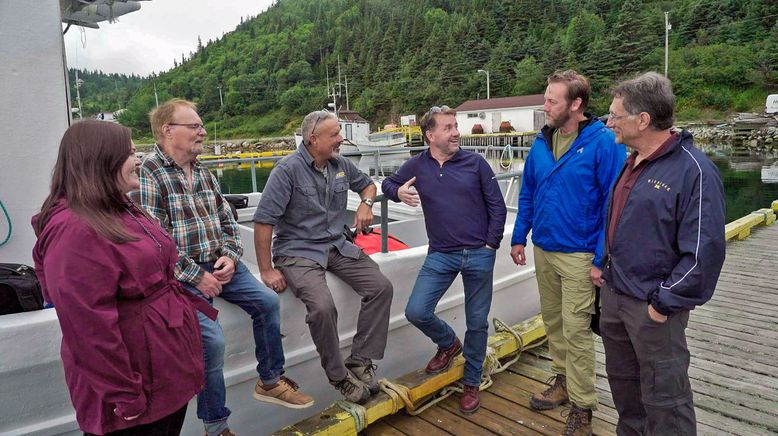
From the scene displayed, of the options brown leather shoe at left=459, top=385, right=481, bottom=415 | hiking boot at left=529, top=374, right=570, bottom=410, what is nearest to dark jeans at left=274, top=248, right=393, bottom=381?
brown leather shoe at left=459, top=385, right=481, bottom=415

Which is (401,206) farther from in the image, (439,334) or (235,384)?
(235,384)

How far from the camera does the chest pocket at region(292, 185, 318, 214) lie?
2818 millimetres

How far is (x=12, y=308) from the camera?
2.20m

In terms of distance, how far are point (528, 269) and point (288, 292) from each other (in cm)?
262

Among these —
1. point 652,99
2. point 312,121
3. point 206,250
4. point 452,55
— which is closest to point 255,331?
point 206,250

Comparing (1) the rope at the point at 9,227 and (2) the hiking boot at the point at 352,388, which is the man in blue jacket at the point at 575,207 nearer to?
(2) the hiking boot at the point at 352,388

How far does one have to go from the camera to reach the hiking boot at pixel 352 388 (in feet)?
9.34

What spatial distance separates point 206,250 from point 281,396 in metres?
0.89

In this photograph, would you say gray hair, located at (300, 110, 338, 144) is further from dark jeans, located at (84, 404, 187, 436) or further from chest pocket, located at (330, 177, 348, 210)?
dark jeans, located at (84, 404, 187, 436)

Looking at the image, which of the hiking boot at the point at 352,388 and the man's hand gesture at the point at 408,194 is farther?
the man's hand gesture at the point at 408,194

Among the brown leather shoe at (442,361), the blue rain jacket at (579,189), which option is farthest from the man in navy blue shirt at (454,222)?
the blue rain jacket at (579,189)

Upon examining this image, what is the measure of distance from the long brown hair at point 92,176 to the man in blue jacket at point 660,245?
1953mm

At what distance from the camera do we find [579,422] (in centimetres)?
285

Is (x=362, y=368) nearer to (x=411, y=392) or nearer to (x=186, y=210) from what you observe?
(x=411, y=392)
